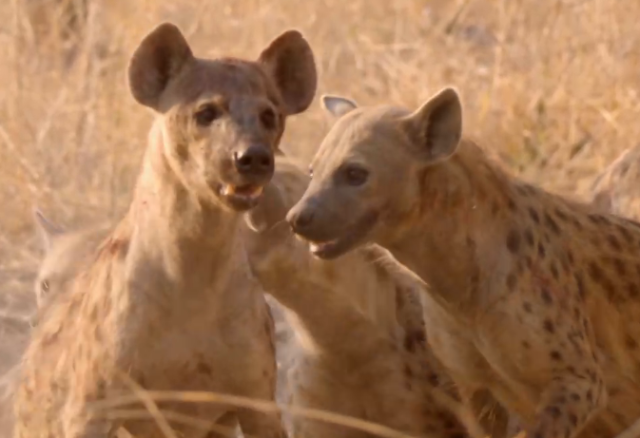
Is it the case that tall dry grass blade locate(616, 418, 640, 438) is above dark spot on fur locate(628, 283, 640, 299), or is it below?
below

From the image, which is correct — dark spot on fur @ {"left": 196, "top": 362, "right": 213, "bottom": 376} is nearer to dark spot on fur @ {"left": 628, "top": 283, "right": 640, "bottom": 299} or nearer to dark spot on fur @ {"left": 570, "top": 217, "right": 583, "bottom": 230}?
Answer: dark spot on fur @ {"left": 570, "top": 217, "right": 583, "bottom": 230}

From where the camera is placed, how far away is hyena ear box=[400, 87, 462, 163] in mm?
4918

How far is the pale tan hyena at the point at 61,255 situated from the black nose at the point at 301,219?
131 centimetres

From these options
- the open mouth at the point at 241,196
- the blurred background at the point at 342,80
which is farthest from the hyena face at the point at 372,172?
the blurred background at the point at 342,80

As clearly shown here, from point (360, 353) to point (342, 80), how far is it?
2.83 m

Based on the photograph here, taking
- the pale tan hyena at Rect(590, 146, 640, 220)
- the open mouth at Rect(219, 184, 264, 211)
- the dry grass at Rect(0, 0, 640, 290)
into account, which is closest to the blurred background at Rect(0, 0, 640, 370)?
the dry grass at Rect(0, 0, 640, 290)

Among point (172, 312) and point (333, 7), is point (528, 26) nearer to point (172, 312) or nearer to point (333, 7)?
point (333, 7)

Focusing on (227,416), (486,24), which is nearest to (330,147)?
(227,416)

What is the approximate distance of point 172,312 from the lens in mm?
4906

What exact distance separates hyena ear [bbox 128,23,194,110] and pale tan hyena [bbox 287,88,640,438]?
0.43 m

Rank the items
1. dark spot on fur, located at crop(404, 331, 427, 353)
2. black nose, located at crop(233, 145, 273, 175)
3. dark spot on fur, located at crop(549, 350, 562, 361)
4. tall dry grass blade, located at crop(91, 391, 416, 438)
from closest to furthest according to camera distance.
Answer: black nose, located at crop(233, 145, 273, 175) → tall dry grass blade, located at crop(91, 391, 416, 438) → dark spot on fur, located at crop(549, 350, 562, 361) → dark spot on fur, located at crop(404, 331, 427, 353)

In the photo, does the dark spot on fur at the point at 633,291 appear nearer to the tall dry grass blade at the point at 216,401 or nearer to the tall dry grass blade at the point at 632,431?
the tall dry grass blade at the point at 632,431

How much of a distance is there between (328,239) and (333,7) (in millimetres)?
4068

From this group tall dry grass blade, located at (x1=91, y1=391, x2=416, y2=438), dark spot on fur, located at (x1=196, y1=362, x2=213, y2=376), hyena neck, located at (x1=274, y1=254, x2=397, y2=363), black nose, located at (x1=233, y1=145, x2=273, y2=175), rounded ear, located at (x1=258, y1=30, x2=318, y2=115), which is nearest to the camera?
black nose, located at (x1=233, y1=145, x2=273, y2=175)
